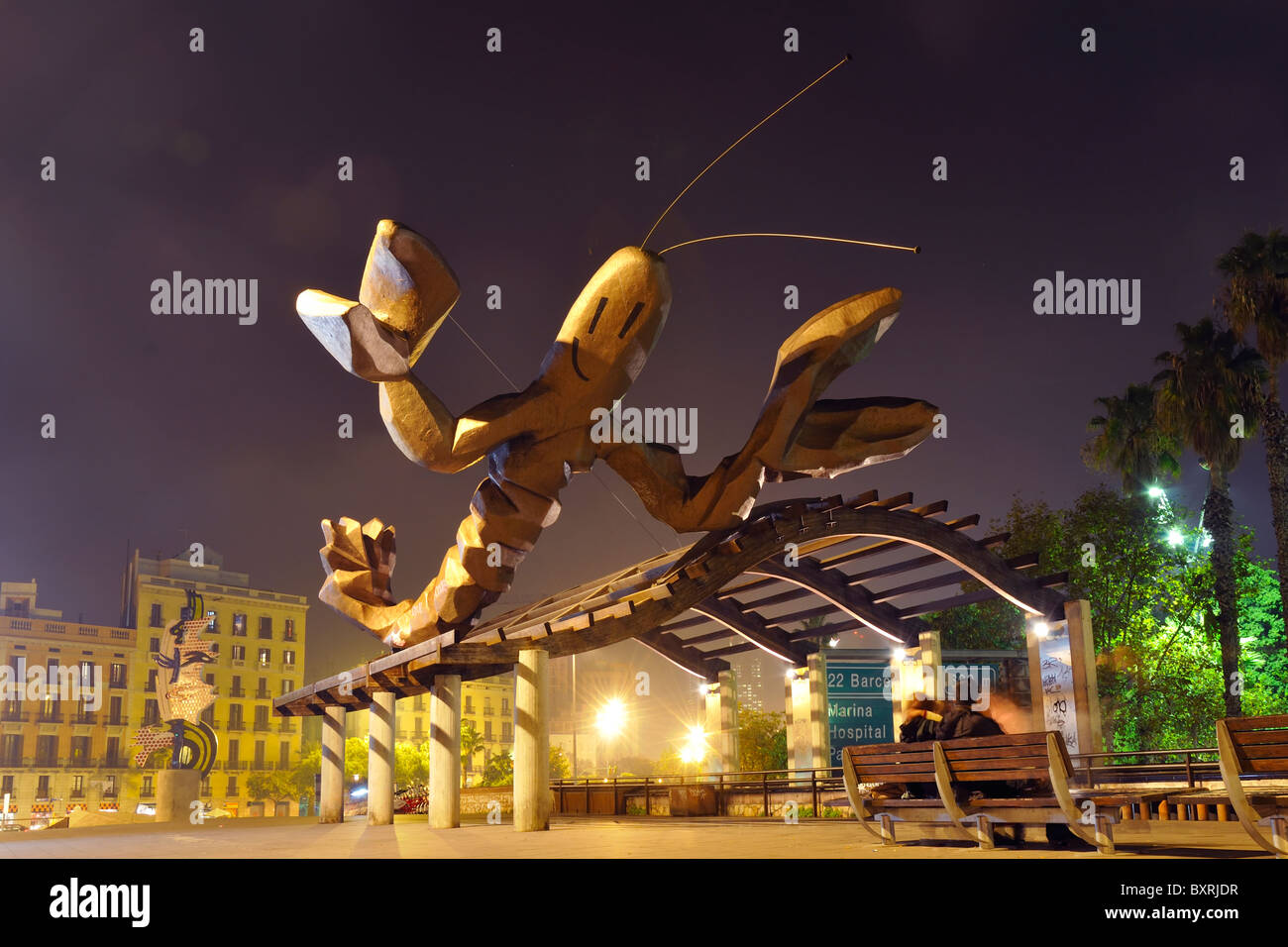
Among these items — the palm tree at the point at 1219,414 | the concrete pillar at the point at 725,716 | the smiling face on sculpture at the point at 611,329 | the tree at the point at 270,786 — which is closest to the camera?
the smiling face on sculpture at the point at 611,329

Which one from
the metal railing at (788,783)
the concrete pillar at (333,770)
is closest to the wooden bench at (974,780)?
the metal railing at (788,783)

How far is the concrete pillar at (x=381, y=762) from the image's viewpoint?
667 inches

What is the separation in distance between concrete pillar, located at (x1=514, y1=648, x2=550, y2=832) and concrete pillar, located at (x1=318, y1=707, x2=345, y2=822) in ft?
22.0

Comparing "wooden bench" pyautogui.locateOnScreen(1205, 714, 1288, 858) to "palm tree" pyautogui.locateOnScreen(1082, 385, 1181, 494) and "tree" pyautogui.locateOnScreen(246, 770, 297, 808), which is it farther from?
"tree" pyautogui.locateOnScreen(246, 770, 297, 808)

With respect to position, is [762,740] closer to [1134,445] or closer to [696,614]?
[1134,445]

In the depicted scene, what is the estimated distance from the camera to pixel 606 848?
1007cm

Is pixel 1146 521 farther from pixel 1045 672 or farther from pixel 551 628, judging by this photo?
pixel 551 628

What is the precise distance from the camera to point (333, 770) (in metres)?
19.9

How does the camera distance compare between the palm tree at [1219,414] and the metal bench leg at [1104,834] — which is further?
the palm tree at [1219,414]

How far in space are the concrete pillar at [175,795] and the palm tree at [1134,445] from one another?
26.1 meters

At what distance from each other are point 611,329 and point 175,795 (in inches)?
786

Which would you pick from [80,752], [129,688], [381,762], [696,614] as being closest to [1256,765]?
[381,762]

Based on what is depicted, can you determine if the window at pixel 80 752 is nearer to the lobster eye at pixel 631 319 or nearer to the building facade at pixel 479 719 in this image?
the building facade at pixel 479 719
